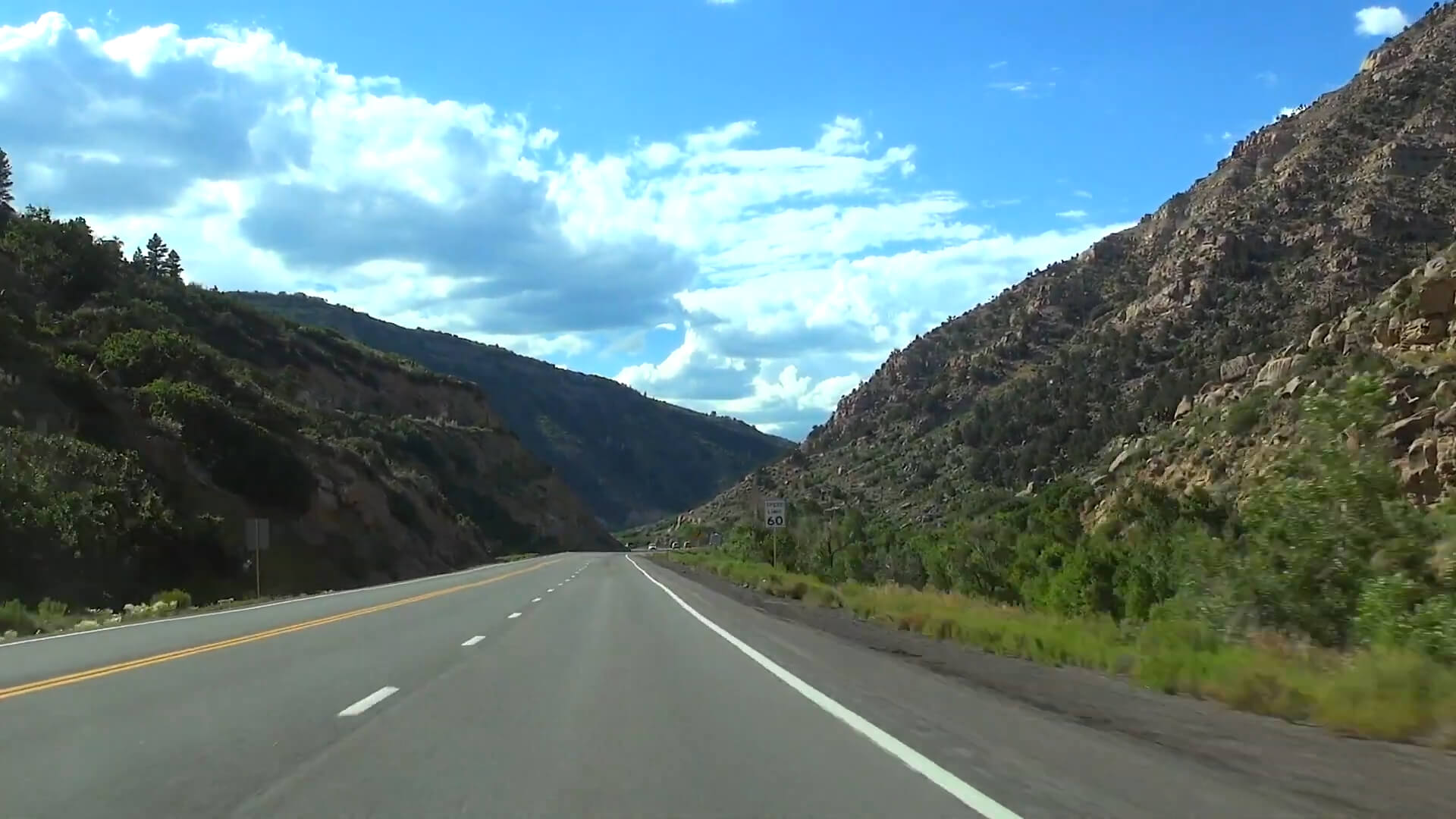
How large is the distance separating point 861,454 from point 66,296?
58148 mm

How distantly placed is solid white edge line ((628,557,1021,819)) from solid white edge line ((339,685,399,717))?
4165 mm

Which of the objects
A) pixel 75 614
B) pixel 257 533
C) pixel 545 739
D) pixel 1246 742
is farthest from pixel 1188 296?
pixel 545 739

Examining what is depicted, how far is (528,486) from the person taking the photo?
130000mm

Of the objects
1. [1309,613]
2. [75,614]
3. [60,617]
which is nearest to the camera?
[1309,613]

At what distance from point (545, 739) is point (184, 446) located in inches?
1877

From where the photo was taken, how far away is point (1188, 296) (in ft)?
254

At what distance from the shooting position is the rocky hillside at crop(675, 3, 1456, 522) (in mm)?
66562

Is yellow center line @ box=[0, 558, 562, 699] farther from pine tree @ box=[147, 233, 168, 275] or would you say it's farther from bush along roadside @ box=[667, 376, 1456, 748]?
pine tree @ box=[147, 233, 168, 275]

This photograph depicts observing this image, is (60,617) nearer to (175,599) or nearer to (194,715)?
(175,599)

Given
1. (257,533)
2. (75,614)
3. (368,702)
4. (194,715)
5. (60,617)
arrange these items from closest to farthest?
(194,715)
(368,702)
(60,617)
(75,614)
(257,533)

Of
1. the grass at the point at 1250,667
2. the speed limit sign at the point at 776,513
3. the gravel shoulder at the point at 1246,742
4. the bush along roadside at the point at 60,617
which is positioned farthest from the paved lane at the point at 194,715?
the speed limit sign at the point at 776,513

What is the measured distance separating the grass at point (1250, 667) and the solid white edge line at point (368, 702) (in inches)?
316

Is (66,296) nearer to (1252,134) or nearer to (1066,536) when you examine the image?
(1066,536)

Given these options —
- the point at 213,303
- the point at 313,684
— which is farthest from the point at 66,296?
the point at 313,684
